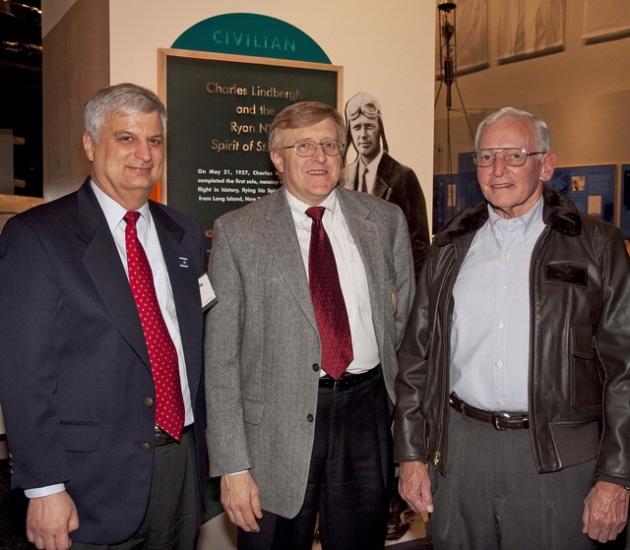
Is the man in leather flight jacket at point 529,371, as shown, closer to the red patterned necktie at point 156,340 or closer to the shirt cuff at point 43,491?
the red patterned necktie at point 156,340

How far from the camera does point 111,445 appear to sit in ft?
6.30

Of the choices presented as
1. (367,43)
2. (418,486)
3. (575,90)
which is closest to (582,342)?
(418,486)

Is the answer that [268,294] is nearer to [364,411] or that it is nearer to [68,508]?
[364,411]

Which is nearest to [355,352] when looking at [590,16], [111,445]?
[111,445]

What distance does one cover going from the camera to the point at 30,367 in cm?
180

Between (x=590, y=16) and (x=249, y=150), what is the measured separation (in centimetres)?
467

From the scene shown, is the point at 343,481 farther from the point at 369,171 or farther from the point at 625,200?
the point at 625,200

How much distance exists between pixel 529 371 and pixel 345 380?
0.60 meters

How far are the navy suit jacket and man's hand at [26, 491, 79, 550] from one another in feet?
0.20

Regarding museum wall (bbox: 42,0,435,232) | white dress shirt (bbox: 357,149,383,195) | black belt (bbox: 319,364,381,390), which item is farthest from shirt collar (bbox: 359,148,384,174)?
black belt (bbox: 319,364,381,390)

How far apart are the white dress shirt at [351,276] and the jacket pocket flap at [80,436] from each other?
86 centimetres

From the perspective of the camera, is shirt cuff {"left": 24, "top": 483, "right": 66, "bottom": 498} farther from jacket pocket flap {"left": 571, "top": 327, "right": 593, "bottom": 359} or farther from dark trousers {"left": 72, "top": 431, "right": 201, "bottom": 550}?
jacket pocket flap {"left": 571, "top": 327, "right": 593, "bottom": 359}

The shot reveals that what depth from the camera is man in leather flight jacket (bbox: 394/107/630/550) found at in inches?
81.9

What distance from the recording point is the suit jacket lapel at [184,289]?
212cm
